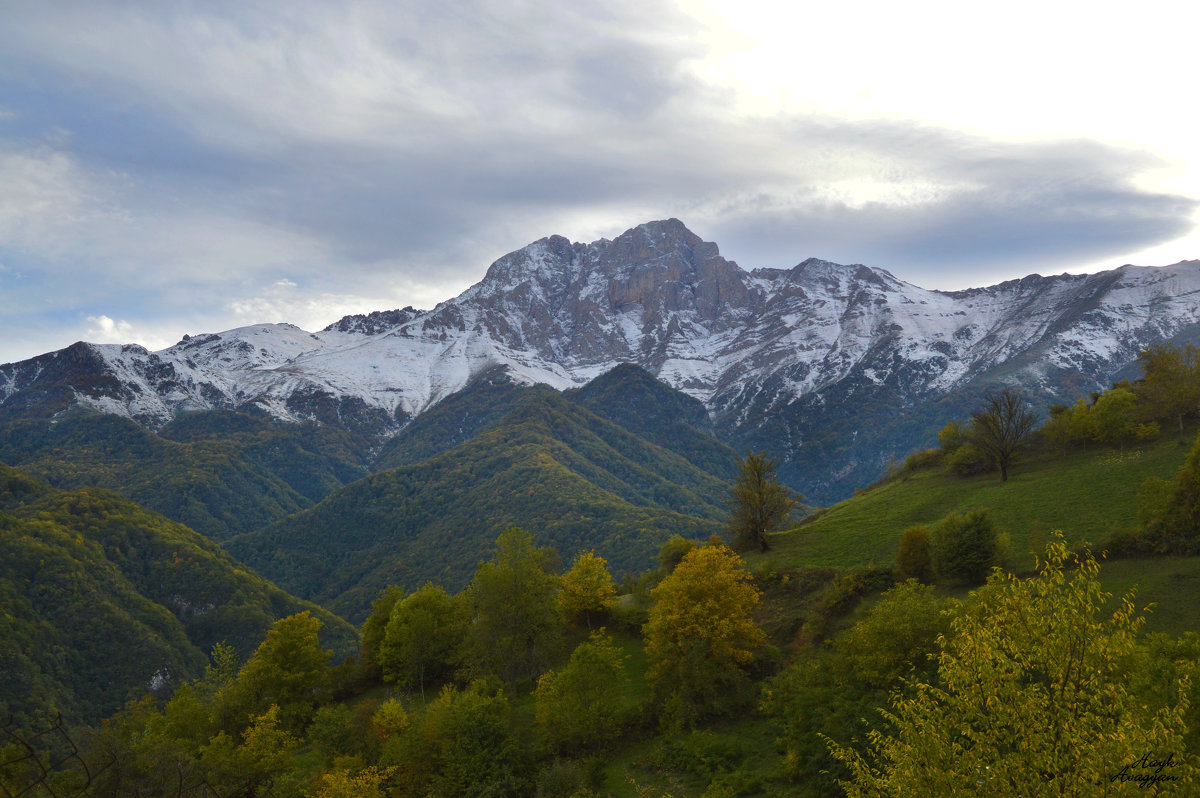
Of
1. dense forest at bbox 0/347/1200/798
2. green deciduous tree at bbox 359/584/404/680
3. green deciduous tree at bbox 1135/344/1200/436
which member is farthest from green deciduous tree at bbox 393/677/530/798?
green deciduous tree at bbox 1135/344/1200/436

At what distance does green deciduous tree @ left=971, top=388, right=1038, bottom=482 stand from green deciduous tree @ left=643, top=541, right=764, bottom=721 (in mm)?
35496

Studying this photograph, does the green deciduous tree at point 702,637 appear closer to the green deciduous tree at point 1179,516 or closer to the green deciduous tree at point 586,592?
the green deciduous tree at point 586,592

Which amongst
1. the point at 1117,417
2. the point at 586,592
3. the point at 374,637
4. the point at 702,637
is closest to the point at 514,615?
the point at 586,592

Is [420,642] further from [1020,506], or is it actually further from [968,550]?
[1020,506]

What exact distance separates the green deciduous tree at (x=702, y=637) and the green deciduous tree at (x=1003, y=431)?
116 ft

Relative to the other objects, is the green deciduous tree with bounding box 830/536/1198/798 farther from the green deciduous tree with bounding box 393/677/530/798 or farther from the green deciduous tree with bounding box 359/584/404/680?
the green deciduous tree with bounding box 359/584/404/680

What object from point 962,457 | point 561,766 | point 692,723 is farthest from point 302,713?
point 962,457

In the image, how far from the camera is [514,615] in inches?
2042

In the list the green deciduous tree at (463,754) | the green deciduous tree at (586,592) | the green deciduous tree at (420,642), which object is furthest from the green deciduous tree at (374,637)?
the green deciduous tree at (463,754)

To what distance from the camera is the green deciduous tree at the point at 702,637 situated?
4050 centimetres

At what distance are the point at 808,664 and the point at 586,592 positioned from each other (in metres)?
26.5

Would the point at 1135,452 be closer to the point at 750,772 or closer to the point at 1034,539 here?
the point at 1034,539

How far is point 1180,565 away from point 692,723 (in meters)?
29.1

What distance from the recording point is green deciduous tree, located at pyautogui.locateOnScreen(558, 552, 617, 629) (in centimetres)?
6019
